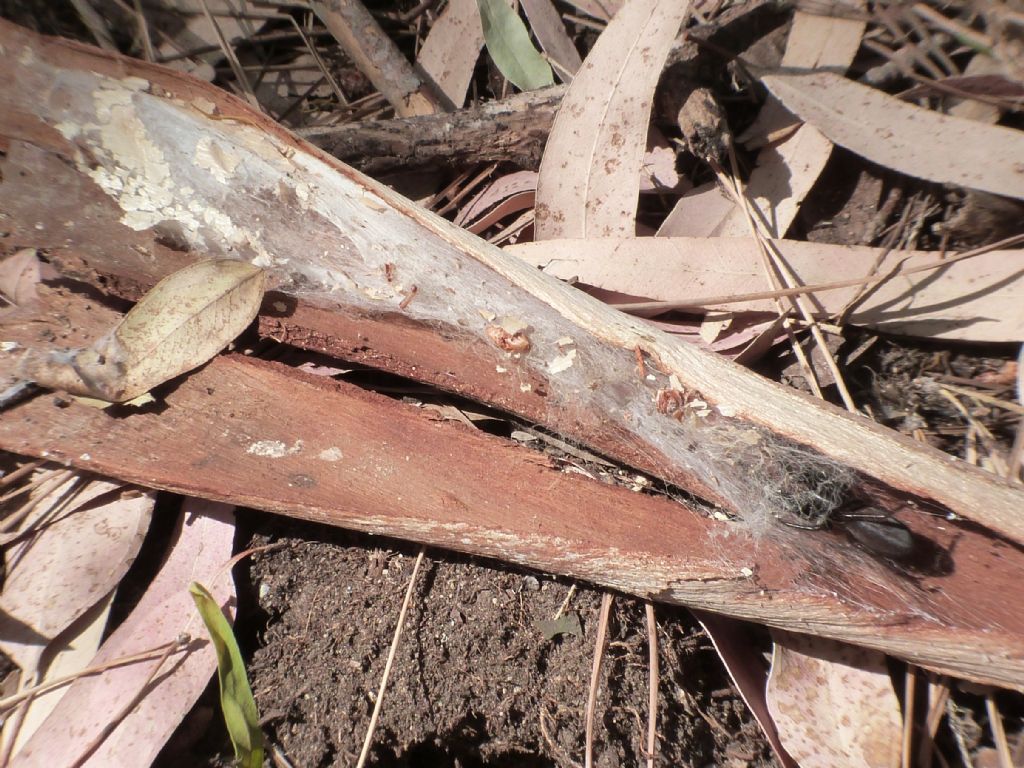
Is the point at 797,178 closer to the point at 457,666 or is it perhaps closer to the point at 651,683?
the point at 651,683

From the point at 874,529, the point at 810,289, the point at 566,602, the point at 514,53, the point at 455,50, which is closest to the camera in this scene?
the point at 874,529

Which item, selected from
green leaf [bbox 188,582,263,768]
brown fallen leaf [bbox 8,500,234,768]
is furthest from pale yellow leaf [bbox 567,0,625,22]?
green leaf [bbox 188,582,263,768]

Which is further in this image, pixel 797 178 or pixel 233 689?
pixel 797 178

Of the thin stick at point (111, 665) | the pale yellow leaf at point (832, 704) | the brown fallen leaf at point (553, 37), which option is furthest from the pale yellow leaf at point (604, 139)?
the thin stick at point (111, 665)

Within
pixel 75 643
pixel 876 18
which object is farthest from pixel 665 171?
pixel 75 643

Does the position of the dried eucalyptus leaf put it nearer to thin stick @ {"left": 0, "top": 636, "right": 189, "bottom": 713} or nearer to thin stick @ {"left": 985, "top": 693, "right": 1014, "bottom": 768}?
thin stick @ {"left": 0, "top": 636, "right": 189, "bottom": 713}

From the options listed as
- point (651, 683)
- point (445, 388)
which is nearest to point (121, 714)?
point (445, 388)

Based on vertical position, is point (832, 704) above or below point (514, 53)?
below
